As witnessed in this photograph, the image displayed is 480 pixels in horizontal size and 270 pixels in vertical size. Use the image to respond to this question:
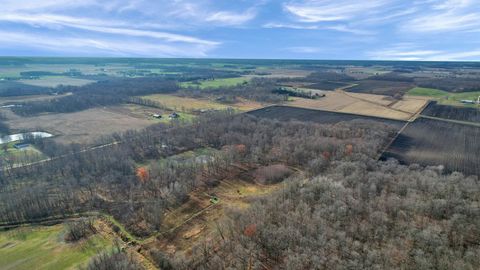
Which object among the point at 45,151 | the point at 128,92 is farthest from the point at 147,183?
the point at 128,92

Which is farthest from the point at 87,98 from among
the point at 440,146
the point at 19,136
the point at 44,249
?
the point at 440,146

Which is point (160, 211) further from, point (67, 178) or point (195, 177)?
point (67, 178)

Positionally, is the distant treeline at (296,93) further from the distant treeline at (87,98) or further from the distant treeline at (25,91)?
the distant treeline at (25,91)

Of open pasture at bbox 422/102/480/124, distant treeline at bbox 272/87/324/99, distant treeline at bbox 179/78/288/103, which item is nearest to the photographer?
open pasture at bbox 422/102/480/124

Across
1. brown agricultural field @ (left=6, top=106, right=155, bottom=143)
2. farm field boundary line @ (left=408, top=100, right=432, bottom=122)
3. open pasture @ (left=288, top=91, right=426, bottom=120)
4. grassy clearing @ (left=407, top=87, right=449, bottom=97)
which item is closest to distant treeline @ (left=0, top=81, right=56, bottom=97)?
brown agricultural field @ (left=6, top=106, right=155, bottom=143)

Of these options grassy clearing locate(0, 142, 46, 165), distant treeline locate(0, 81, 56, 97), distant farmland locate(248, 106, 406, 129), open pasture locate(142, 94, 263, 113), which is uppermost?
distant treeline locate(0, 81, 56, 97)

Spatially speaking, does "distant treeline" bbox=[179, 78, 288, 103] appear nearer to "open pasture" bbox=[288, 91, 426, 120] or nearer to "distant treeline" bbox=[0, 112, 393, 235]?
"open pasture" bbox=[288, 91, 426, 120]
